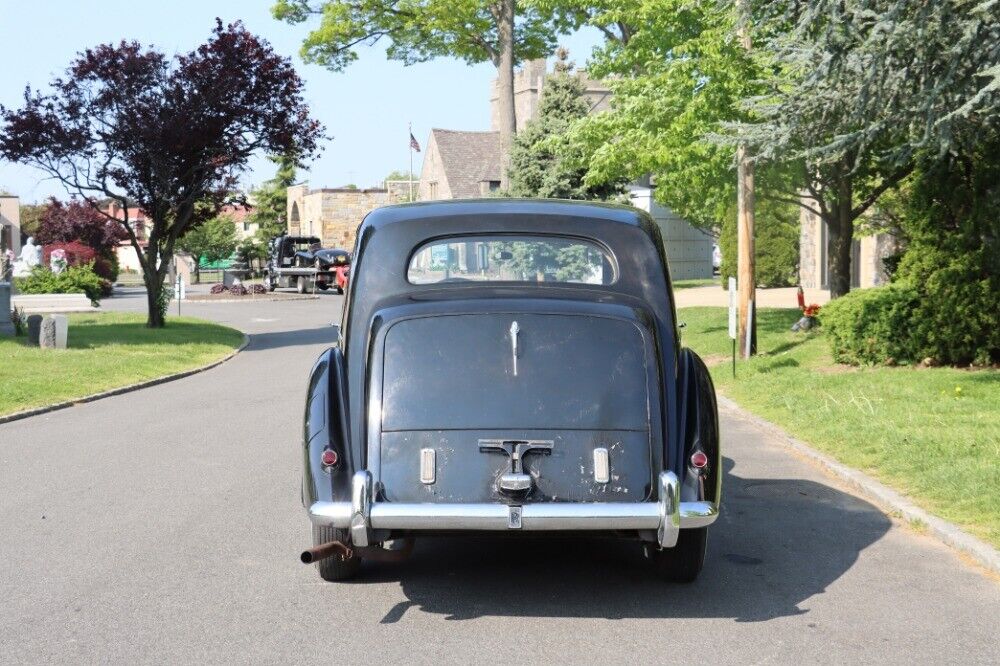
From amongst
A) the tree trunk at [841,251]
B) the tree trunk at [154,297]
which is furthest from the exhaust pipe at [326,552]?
the tree trunk at [154,297]

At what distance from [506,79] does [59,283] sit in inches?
598

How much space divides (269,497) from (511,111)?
28.1m

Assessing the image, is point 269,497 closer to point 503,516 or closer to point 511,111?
point 503,516

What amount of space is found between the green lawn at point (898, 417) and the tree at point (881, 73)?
8.16 feet

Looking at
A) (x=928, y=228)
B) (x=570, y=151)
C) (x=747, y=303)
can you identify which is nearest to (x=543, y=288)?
(x=928, y=228)

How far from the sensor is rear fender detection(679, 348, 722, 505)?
637 cm

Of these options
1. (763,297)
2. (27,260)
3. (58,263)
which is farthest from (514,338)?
(27,260)

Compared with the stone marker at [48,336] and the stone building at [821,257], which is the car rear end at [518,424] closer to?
the stone marker at [48,336]

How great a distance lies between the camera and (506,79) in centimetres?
3653

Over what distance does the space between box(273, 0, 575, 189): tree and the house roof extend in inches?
1175

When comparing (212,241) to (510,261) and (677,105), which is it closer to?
(677,105)

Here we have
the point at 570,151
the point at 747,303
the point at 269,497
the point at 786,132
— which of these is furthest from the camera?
the point at 570,151

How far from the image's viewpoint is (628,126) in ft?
69.8

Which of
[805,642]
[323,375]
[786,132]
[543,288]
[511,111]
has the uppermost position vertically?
[511,111]
